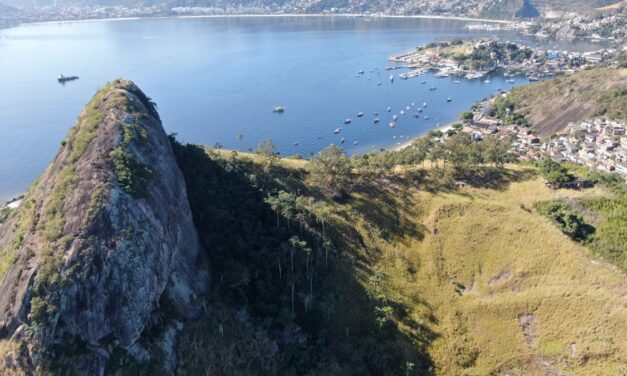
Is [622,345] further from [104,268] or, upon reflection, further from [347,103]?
[347,103]

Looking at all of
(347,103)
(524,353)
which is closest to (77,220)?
(524,353)

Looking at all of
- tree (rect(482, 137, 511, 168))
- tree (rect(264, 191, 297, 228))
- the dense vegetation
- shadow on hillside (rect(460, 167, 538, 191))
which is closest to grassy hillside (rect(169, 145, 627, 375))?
tree (rect(264, 191, 297, 228))

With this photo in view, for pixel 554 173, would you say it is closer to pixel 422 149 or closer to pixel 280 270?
pixel 422 149

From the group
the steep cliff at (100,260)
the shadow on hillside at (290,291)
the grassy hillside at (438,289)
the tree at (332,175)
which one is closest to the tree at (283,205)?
the grassy hillside at (438,289)

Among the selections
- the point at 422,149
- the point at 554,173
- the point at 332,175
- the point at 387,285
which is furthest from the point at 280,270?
the point at 554,173

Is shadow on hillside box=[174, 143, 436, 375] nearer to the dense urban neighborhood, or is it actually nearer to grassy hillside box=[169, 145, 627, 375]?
grassy hillside box=[169, 145, 627, 375]

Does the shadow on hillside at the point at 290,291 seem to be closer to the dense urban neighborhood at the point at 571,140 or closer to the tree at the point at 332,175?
the tree at the point at 332,175
